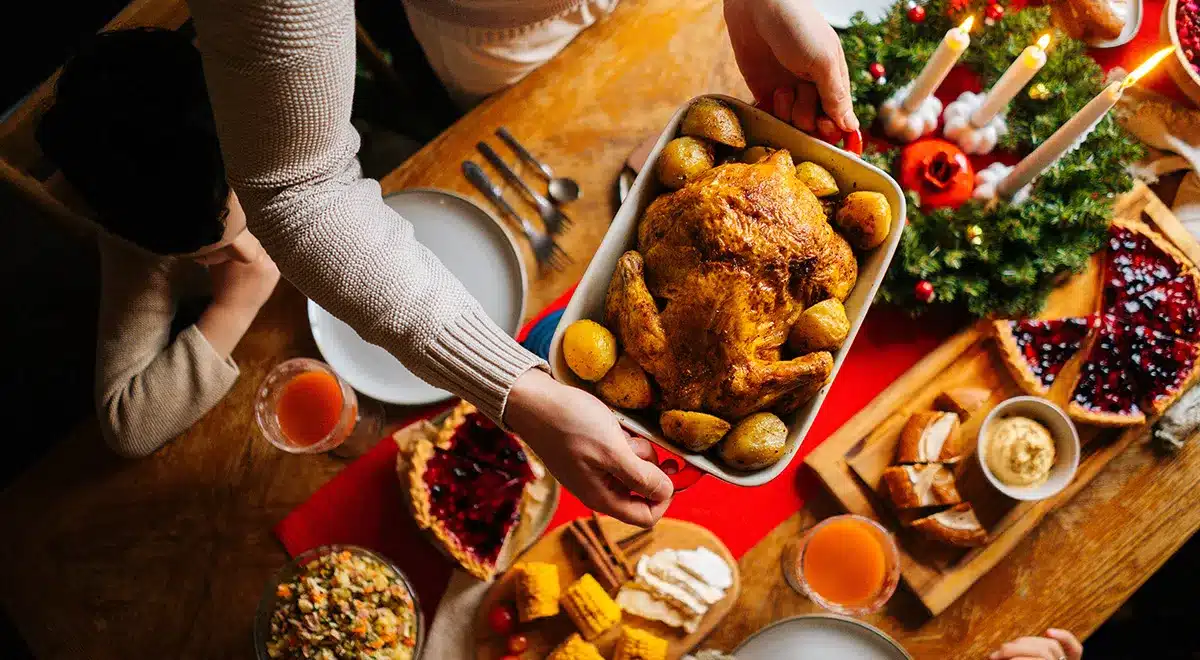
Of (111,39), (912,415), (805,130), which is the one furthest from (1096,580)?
(111,39)

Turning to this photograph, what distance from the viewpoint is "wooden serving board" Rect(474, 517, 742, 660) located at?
1676 millimetres

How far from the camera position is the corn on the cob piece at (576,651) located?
5.26 ft

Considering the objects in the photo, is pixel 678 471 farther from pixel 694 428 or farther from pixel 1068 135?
pixel 1068 135

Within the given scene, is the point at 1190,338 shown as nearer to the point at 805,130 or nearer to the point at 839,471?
the point at 839,471

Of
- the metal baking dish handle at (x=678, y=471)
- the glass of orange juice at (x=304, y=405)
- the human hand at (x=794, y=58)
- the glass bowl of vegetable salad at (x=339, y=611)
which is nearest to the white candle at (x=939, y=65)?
the human hand at (x=794, y=58)

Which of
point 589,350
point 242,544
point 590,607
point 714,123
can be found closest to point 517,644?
point 590,607

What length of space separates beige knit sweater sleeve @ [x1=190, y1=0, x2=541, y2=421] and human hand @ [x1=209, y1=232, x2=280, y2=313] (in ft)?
2.08

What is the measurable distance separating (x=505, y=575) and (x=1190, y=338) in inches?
61.7

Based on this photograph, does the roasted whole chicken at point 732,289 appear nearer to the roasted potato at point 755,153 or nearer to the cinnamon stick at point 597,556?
the roasted potato at point 755,153

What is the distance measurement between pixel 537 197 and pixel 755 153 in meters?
0.63

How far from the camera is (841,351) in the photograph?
4.15ft

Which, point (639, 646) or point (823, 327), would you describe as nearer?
point (823, 327)

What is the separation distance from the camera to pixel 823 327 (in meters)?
1.26

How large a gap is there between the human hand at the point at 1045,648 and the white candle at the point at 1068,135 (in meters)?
0.95
